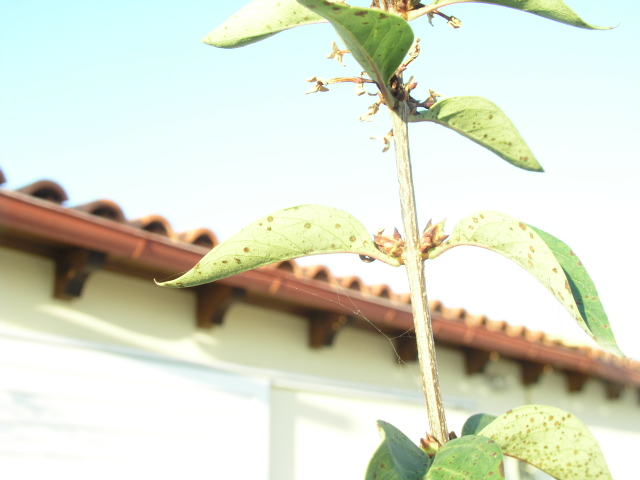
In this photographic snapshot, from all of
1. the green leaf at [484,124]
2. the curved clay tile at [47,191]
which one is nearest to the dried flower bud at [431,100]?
the green leaf at [484,124]

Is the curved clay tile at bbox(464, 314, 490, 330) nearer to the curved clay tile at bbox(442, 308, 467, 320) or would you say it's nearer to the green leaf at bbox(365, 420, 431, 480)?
the curved clay tile at bbox(442, 308, 467, 320)

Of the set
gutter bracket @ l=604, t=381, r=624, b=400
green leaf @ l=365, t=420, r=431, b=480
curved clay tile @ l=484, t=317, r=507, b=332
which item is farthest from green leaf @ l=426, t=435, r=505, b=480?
gutter bracket @ l=604, t=381, r=624, b=400

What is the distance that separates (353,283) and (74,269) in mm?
1772

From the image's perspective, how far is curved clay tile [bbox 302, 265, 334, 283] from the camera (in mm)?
4137

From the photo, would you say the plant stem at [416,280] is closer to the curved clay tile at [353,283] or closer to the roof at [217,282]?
the roof at [217,282]

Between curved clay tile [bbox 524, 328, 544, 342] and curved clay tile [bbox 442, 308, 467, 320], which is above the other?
curved clay tile [bbox 442, 308, 467, 320]

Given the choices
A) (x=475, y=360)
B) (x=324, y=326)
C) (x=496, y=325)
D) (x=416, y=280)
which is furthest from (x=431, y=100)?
(x=475, y=360)

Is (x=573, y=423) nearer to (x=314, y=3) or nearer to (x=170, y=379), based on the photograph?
(x=314, y=3)

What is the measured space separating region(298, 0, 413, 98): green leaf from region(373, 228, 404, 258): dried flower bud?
0.49 feet

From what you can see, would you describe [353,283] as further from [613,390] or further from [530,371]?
[613,390]

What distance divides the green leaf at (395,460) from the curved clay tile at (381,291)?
401 centimetres

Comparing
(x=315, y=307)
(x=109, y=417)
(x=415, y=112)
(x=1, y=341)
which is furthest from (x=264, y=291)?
(x=415, y=112)

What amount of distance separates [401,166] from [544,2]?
0.20m

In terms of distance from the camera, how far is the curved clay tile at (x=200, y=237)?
3754mm
